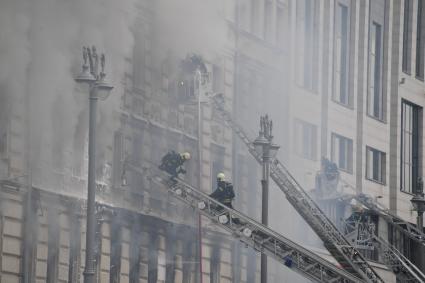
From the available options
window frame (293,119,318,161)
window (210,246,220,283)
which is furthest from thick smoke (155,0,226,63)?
window frame (293,119,318,161)

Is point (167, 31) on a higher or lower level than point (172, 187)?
higher

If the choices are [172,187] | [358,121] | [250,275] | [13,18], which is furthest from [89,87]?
[358,121]

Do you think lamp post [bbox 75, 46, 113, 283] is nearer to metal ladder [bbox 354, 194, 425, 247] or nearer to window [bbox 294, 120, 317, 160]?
metal ladder [bbox 354, 194, 425, 247]

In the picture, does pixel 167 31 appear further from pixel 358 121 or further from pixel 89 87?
pixel 358 121

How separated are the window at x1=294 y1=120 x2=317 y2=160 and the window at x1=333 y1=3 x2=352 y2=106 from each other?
3.73 meters

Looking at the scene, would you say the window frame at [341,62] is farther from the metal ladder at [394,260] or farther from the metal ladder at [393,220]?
the metal ladder at [394,260]

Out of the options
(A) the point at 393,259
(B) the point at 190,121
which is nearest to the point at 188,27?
(B) the point at 190,121

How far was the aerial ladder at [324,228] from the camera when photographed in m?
55.7

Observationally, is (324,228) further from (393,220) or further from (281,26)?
(393,220)

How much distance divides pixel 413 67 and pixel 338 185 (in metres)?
12.9

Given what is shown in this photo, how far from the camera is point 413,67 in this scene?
8669 cm

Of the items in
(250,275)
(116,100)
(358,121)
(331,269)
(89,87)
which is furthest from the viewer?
(358,121)

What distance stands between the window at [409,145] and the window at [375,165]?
208cm

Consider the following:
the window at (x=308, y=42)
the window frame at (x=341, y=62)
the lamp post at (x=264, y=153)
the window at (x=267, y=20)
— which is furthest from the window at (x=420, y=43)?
the lamp post at (x=264, y=153)
